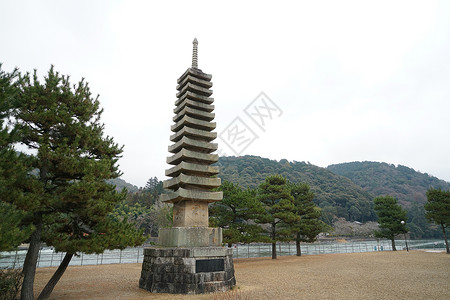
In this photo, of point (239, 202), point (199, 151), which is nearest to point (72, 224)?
point (199, 151)

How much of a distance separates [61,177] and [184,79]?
9490mm

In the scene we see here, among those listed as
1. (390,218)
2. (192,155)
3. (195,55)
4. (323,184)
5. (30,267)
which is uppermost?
(323,184)

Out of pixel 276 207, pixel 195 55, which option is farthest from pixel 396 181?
pixel 195 55

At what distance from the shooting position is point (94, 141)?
1023cm

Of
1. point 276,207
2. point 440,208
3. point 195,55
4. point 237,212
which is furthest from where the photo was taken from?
point 440,208

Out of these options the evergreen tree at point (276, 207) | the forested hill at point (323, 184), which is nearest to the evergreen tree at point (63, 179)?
the evergreen tree at point (276, 207)

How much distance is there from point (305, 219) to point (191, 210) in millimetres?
19265

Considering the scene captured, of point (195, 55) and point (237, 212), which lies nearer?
point (195, 55)

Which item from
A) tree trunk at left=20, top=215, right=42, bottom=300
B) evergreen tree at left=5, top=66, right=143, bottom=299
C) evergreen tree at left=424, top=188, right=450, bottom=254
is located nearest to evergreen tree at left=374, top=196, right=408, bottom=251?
evergreen tree at left=424, top=188, right=450, bottom=254

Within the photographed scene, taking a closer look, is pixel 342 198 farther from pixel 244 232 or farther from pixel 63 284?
pixel 63 284

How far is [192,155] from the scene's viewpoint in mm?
14156

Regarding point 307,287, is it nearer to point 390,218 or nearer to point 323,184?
point 390,218

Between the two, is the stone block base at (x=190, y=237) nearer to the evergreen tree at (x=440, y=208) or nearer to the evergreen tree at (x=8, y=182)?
the evergreen tree at (x=8, y=182)

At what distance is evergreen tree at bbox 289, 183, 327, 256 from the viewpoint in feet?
90.5
